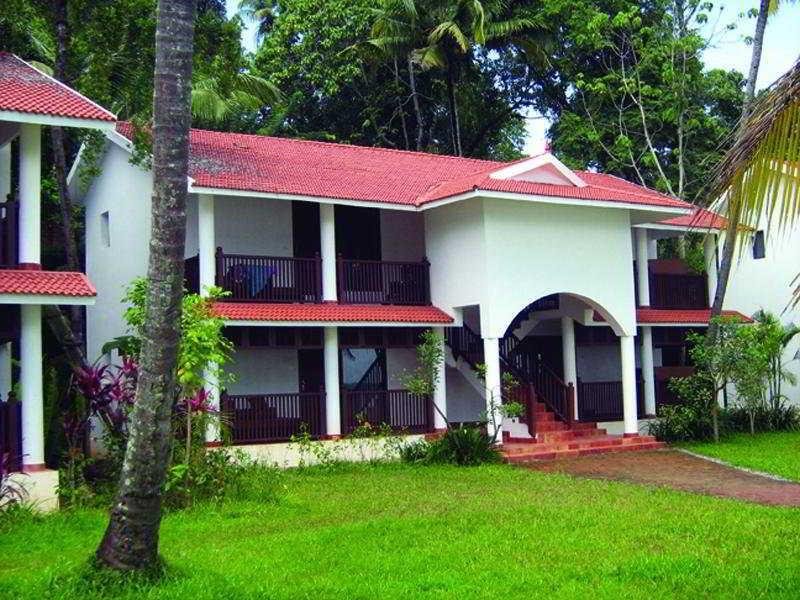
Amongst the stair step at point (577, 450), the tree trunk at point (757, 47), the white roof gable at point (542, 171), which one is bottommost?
the stair step at point (577, 450)

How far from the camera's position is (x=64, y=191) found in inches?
717

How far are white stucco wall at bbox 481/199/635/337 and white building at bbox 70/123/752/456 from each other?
0.03 m

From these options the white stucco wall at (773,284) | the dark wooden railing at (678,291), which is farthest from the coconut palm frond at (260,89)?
the white stucco wall at (773,284)

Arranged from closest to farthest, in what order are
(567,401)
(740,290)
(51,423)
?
(51,423), (567,401), (740,290)

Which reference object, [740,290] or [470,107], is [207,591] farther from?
[470,107]

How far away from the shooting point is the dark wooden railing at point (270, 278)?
59.9ft

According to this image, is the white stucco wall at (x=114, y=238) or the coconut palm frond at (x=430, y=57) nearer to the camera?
the white stucco wall at (x=114, y=238)

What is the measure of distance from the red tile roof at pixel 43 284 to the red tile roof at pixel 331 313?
3.51 metres

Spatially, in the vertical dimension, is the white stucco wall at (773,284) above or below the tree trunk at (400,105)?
below

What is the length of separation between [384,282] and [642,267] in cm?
702

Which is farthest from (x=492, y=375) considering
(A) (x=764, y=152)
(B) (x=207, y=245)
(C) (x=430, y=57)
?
(C) (x=430, y=57)

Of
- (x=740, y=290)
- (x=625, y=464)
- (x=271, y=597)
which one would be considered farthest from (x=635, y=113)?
(x=271, y=597)

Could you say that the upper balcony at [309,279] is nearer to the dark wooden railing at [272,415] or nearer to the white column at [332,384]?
the white column at [332,384]

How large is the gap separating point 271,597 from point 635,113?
28078 millimetres
